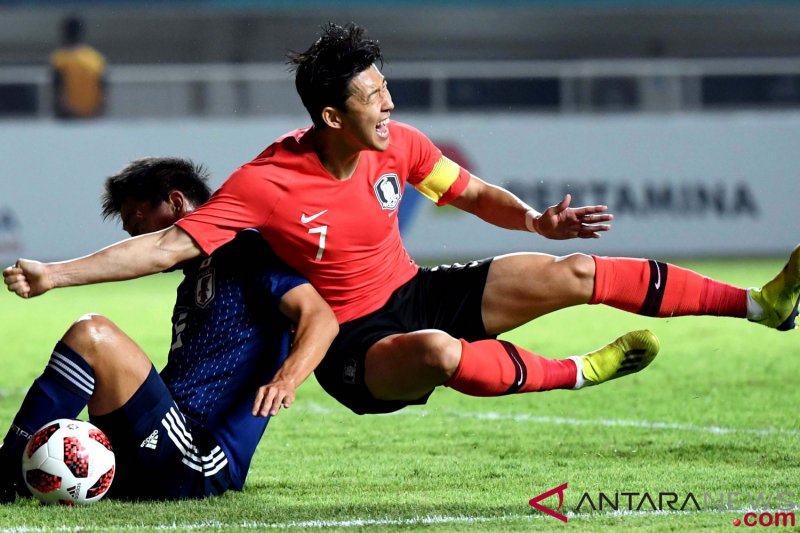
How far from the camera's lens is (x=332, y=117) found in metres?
5.06

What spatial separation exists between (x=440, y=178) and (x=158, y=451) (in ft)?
5.65

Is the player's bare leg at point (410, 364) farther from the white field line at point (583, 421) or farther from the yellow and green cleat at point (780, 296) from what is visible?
the white field line at point (583, 421)

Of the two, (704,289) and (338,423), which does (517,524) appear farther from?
(338,423)

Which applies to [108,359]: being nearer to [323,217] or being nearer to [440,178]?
[323,217]

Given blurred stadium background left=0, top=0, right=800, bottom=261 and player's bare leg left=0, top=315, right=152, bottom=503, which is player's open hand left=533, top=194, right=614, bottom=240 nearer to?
player's bare leg left=0, top=315, right=152, bottom=503

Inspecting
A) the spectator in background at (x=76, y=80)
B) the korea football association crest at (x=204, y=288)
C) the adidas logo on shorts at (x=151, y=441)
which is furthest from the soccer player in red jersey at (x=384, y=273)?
the spectator in background at (x=76, y=80)

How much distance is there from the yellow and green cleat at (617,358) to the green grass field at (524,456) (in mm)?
399

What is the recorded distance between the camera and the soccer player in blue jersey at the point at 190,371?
4.53 m

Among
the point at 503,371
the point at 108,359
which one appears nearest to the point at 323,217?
the point at 503,371

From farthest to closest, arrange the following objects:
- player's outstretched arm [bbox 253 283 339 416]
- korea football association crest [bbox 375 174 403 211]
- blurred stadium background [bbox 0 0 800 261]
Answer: blurred stadium background [bbox 0 0 800 261] < korea football association crest [bbox 375 174 403 211] < player's outstretched arm [bbox 253 283 339 416]

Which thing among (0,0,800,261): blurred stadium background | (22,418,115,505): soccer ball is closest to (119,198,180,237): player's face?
(22,418,115,505): soccer ball

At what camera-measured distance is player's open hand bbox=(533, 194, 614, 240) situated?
5121 millimetres

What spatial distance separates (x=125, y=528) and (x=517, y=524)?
1227 millimetres

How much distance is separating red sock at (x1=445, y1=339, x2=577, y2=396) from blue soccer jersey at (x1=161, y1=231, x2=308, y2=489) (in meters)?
0.65
